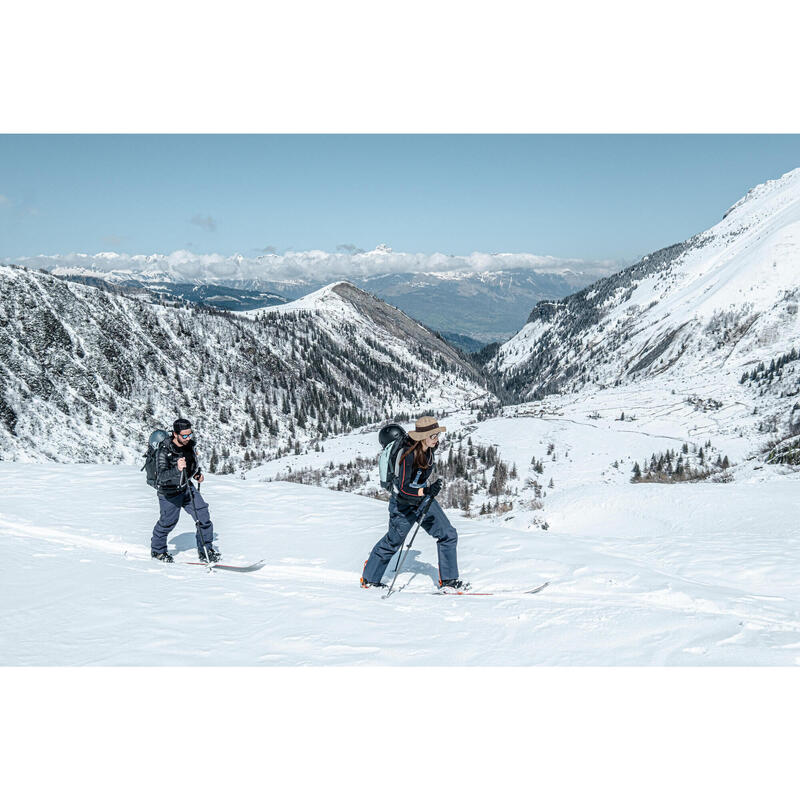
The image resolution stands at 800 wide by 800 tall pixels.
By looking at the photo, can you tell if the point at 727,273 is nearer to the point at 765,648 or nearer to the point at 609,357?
the point at 609,357

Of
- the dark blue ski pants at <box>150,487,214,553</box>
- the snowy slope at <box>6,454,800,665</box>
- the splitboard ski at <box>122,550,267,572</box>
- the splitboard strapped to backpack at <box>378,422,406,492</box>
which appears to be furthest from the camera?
the dark blue ski pants at <box>150,487,214,553</box>

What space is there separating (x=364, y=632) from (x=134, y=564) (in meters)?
5.88

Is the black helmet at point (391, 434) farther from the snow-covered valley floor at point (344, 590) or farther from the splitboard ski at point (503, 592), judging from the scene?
the splitboard ski at point (503, 592)

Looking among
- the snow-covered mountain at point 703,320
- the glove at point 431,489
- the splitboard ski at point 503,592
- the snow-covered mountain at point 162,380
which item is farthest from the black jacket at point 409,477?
the snow-covered mountain at point 162,380

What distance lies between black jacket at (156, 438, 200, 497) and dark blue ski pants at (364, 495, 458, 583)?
4394mm

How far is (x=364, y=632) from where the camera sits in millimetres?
6895

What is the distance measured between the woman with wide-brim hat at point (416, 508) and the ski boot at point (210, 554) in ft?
11.9

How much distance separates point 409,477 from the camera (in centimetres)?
840

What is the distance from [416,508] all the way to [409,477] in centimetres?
68

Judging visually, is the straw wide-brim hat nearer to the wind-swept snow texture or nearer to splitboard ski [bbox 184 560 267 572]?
the wind-swept snow texture

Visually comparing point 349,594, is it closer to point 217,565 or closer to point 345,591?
point 345,591

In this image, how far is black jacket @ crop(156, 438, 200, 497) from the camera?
33.3 ft

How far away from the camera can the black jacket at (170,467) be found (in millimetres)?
10148

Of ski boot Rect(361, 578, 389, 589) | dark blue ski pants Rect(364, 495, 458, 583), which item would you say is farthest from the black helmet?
ski boot Rect(361, 578, 389, 589)
